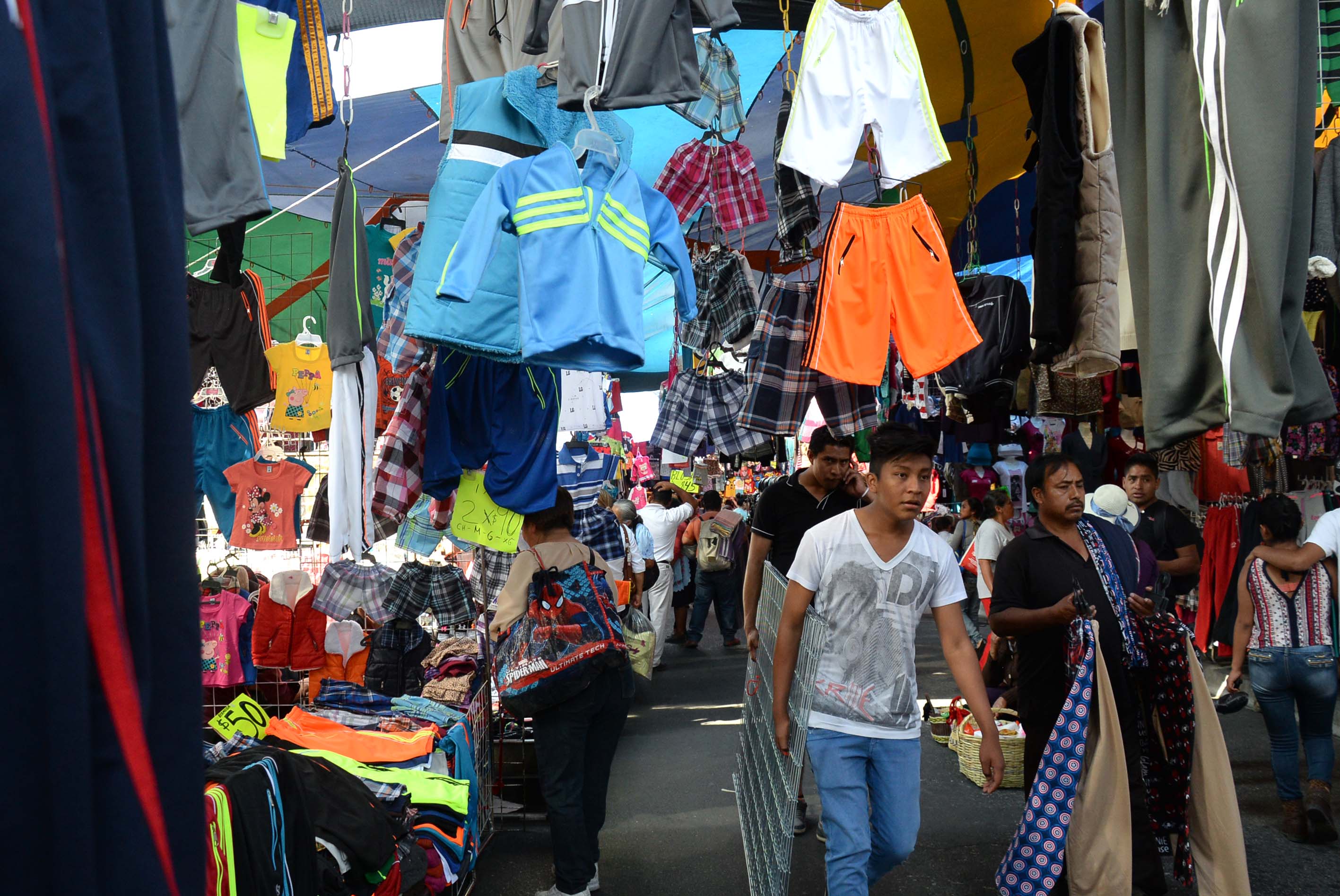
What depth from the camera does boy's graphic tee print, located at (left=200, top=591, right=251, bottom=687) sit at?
21.1ft

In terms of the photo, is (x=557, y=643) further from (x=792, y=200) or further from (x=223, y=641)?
(x=223, y=641)

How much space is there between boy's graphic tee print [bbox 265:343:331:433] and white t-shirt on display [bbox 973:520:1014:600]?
5200mm

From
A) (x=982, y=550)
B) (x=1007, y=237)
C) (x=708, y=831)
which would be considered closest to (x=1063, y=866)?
(x=708, y=831)

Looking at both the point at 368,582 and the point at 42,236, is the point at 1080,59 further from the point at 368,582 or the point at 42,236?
the point at 368,582

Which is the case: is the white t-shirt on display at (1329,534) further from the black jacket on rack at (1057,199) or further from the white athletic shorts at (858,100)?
the white athletic shorts at (858,100)

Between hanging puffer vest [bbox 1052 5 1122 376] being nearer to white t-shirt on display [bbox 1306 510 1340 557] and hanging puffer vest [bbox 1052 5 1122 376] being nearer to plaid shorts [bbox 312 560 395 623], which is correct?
white t-shirt on display [bbox 1306 510 1340 557]

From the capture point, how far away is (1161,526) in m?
7.47

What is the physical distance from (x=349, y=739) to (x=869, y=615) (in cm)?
231

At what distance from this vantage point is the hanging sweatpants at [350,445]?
3729 millimetres

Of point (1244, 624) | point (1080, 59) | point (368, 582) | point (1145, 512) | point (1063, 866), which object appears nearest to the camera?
point (1080, 59)

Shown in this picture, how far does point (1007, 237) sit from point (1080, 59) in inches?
183

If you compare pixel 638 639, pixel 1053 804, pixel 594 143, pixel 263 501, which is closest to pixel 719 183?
pixel 594 143

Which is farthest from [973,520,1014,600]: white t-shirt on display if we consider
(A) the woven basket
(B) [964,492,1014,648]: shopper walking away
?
(A) the woven basket

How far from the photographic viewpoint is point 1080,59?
3.16 m
